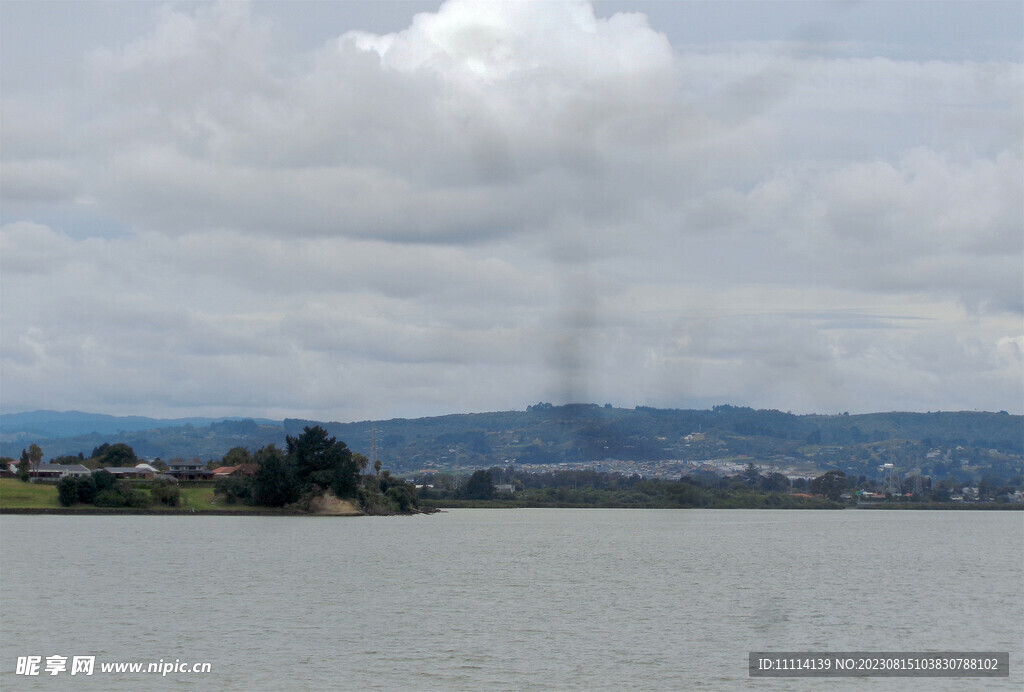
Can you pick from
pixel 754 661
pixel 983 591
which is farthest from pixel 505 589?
pixel 983 591

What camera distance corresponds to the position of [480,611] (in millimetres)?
70938

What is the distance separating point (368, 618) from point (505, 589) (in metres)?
19.0

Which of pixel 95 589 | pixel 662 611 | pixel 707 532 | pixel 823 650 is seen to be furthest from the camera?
pixel 707 532

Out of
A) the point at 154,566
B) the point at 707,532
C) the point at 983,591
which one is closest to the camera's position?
the point at 983,591

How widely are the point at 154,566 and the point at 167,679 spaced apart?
54971mm

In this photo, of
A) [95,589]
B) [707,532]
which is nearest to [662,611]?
[95,589]

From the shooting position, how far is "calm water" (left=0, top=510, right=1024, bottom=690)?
50.5 meters

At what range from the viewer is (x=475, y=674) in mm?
49938

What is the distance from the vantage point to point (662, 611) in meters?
71.7

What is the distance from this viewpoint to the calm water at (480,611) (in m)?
50.5

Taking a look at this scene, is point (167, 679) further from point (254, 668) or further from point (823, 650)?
point (823, 650)

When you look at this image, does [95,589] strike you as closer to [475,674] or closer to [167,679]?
[167,679]

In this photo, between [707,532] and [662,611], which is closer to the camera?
[662,611]

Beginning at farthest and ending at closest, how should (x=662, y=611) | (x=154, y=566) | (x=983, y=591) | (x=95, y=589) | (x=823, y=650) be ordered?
(x=154, y=566) → (x=983, y=591) → (x=95, y=589) → (x=662, y=611) → (x=823, y=650)
